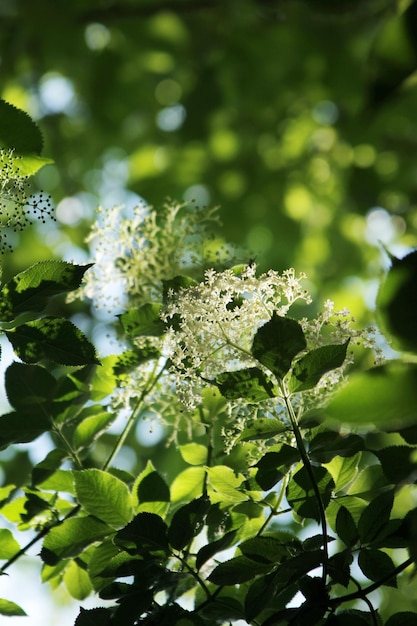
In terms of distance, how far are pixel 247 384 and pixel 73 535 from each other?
46cm

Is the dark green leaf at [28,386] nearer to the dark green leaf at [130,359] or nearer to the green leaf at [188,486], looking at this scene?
the dark green leaf at [130,359]

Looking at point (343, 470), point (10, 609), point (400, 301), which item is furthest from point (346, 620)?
point (10, 609)

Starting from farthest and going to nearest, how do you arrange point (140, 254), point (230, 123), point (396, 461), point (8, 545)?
point (230, 123) → point (140, 254) → point (8, 545) → point (396, 461)

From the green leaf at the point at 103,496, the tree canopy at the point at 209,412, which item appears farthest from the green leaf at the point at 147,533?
the green leaf at the point at 103,496

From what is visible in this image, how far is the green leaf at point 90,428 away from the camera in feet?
5.11

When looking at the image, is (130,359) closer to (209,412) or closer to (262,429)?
(209,412)

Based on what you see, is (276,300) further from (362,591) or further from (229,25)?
(229,25)

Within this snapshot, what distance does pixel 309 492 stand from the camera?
1229 mm

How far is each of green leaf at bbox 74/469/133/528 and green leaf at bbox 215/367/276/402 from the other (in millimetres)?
302

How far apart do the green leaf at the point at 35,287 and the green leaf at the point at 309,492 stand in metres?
0.51

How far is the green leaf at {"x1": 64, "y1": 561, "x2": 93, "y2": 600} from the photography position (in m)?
1.53

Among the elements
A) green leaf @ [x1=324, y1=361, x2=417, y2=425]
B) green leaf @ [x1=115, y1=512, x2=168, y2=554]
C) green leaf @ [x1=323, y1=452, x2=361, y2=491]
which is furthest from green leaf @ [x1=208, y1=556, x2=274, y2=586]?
green leaf @ [x1=324, y1=361, x2=417, y2=425]

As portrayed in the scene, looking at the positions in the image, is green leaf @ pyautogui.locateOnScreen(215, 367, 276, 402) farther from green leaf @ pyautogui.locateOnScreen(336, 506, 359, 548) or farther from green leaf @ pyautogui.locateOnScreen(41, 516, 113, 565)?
green leaf @ pyautogui.locateOnScreen(41, 516, 113, 565)

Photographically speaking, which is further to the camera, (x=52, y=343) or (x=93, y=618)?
(x=52, y=343)
